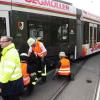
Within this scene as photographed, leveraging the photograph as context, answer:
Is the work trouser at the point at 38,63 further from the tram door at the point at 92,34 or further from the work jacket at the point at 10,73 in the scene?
the tram door at the point at 92,34

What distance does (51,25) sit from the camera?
1505 centimetres

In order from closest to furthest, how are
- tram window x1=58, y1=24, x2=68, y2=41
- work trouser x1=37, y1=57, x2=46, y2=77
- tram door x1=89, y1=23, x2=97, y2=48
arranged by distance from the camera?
work trouser x1=37, y1=57, x2=46, y2=77 < tram window x1=58, y1=24, x2=68, y2=41 < tram door x1=89, y1=23, x2=97, y2=48

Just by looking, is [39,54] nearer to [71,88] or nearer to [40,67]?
[40,67]

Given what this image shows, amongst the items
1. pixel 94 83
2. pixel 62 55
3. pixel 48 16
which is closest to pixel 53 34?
pixel 48 16

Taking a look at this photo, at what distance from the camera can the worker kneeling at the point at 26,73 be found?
9977 mm

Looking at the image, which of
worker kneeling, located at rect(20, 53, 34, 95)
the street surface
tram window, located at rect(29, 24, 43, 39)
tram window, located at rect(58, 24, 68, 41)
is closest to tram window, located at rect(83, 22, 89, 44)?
tram window, located at rect(58, 24, 68, 41)

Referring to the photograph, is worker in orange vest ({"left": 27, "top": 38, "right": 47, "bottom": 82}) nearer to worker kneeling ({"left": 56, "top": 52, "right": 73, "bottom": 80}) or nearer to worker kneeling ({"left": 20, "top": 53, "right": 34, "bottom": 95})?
worker kneeling ({"left": 56, "top": 52, "right": 73, "bottom": 80})

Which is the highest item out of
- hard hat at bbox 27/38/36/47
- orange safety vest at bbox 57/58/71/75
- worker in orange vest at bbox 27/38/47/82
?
hard hat at bbox 27/38/36/47

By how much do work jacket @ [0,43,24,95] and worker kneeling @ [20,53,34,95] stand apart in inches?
108

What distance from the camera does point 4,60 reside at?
23.0 feet

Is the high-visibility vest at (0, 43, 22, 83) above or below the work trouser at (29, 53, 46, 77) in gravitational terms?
above

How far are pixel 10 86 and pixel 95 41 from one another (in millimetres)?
17828

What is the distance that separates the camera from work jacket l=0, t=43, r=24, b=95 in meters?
6.95

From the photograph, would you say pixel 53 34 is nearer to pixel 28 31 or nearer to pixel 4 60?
pixel 28 31
